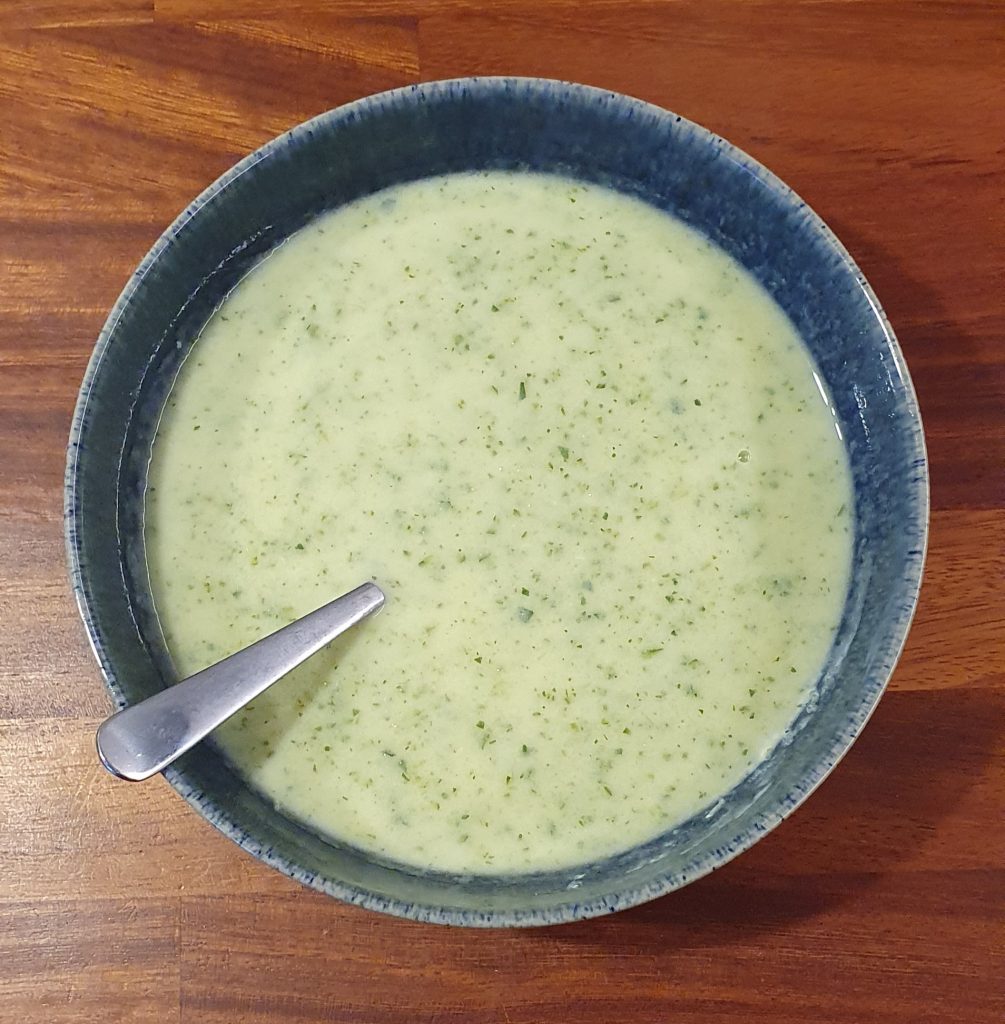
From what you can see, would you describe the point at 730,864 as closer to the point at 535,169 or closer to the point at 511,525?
the point at 511,525

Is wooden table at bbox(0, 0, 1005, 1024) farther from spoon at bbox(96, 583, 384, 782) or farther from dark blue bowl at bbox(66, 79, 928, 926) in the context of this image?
spoon at bbox(96, 583, 384, 782)

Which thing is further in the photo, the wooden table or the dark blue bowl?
the wooden table

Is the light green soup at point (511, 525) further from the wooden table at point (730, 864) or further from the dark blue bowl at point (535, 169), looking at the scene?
the wooden table at point (730, 864)

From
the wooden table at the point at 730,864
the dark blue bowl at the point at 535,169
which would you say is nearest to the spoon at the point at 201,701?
the dark blue bowl at the point at 535,169

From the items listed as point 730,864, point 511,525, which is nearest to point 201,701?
point 511,525

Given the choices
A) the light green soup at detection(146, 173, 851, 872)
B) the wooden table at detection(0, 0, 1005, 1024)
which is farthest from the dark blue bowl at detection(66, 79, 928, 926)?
the wooden table at detection(0, 0, 1005, 1024)

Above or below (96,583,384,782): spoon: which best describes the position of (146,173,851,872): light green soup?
above
